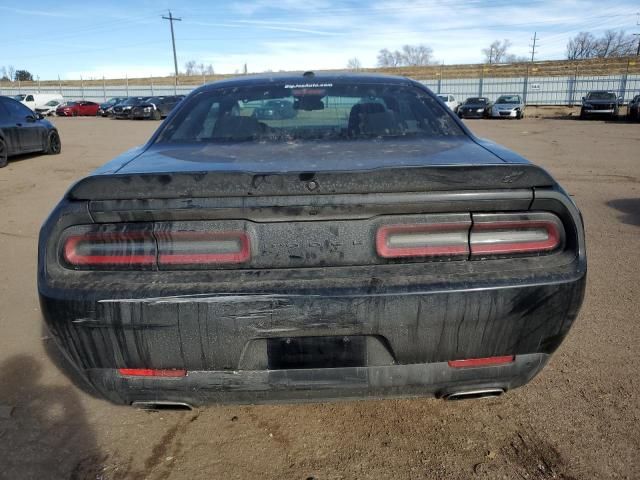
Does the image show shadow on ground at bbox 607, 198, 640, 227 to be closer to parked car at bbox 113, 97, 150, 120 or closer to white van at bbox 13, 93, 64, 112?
parked car at bbox 113, 97, 150, 120

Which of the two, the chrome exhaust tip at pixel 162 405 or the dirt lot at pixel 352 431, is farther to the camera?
the dirt lot at pixel 352 431

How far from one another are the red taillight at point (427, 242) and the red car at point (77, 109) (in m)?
42.6

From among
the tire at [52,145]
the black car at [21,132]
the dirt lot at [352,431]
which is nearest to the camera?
the dirt lot at [352,431]

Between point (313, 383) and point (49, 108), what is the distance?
4612 centimetres

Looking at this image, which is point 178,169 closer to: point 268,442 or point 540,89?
point 268,442

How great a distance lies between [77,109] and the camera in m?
38.8

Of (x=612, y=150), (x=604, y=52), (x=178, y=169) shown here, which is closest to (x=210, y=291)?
(x=178, y=169)

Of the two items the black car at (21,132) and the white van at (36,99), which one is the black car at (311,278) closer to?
the black car at (21,132)

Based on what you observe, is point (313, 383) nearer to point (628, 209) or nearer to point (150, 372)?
point (150, 372)

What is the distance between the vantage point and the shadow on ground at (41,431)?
2111 millimetres

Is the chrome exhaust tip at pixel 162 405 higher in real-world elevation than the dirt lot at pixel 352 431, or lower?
higher

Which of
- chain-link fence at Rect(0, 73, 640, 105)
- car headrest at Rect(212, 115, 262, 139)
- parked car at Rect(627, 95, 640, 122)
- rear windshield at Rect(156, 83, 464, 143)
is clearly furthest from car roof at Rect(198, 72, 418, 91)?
chain-link fence at Rect(0, 73, 640, 105)

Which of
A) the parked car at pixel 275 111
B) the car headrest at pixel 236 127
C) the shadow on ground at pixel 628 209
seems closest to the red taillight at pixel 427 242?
the car headrest at pixel 236 127

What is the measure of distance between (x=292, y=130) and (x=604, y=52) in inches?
3729
